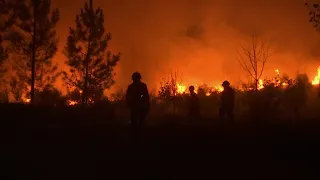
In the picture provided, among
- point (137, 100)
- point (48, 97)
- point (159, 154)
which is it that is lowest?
point (159, 154)

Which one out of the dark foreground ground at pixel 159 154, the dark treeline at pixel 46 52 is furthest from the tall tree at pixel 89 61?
the dark foreground ground at pixel 159 154

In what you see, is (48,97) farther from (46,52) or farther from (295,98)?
(295,98)

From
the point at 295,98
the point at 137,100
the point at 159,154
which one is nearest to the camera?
the point at 159,154

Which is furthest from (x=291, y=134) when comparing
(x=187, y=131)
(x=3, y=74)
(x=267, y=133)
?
(x=3, y=74)

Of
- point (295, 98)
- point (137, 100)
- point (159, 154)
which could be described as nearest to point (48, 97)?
point (295, 98)

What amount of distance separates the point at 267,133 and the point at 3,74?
28.6 metres

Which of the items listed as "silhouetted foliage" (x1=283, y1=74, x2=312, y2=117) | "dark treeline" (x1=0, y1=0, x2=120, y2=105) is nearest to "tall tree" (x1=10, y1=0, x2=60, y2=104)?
"dark treeline" (x1=0, y1=0, x2=120, y2=105)

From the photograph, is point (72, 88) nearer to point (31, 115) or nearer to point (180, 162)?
point (31, 115)

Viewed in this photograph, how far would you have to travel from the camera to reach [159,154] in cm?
892

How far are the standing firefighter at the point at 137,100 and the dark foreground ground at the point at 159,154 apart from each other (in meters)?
0.60

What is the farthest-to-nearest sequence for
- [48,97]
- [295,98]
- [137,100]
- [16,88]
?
[16,88], [48,97], [295,98], [137,100]

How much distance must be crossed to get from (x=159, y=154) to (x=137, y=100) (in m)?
2.56

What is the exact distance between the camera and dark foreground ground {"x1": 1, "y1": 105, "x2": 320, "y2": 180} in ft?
24.5

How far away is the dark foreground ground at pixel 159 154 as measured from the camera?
745 cm
